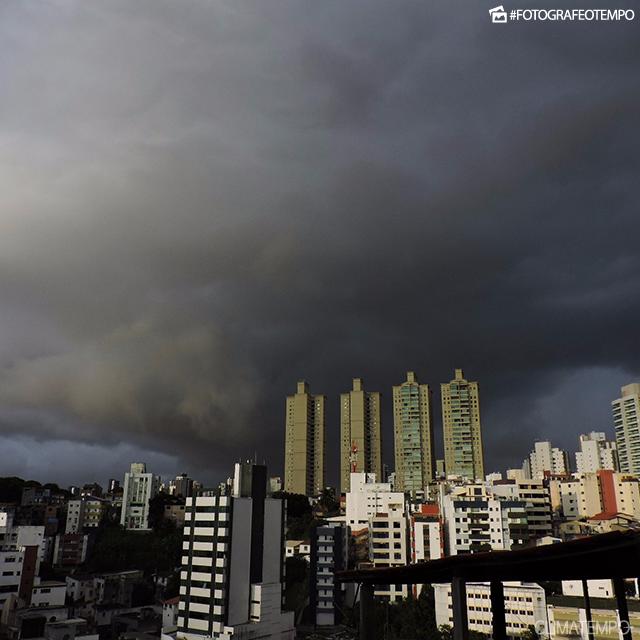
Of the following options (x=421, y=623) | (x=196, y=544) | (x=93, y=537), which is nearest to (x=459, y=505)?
(x=421, y=623)

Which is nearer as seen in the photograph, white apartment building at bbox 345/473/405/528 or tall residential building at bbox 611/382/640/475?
white apartment building at bbox 345/473/405/528

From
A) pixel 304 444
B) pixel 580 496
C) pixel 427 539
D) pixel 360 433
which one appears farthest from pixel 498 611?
pixel 304 444

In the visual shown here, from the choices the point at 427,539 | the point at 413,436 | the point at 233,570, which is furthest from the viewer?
the point at 413,436

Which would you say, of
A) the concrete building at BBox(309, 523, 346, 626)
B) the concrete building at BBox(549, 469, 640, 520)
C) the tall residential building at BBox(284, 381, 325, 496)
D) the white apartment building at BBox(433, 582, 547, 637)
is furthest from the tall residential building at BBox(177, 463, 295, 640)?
the tall residential building at BBox(284, 381, 325, 496)

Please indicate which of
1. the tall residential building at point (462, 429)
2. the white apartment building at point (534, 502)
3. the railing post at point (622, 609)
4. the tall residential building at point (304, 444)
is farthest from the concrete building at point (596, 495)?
the railing post at point (622, 609)

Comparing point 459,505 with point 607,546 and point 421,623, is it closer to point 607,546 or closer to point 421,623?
point 421,623

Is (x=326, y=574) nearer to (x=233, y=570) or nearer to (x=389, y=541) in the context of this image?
(x=389, y=541)

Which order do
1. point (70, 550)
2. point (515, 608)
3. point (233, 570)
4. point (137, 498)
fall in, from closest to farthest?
point (515, 608) < point (233, 570) < point (70, 550) < point (137, 498)

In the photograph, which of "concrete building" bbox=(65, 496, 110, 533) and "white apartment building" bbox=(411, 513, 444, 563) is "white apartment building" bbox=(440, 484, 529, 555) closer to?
"white apartment building" bbox=(411, 513, 444, 563)
